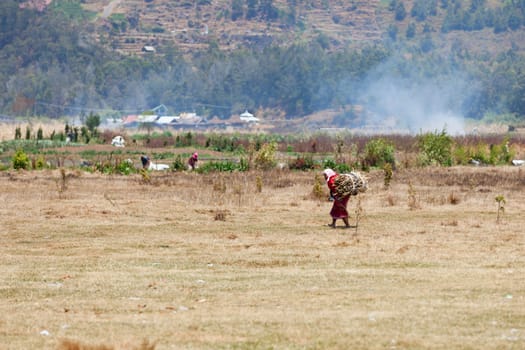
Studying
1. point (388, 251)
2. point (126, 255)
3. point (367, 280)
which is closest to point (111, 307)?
A: point (367, 280)

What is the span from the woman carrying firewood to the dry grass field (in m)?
0.43

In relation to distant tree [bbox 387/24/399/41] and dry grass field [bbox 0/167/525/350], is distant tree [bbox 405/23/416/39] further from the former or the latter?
dry grass field [bbox 0/167/525/350]

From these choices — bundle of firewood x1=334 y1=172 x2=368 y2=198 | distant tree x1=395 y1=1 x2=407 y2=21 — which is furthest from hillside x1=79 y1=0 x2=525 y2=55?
bundle of firewood x1=334 y1=172 x2=368 y2=198

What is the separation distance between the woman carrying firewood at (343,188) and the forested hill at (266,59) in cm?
9894

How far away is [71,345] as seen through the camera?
473 inches

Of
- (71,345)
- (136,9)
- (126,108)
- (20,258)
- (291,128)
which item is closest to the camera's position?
(71,345)

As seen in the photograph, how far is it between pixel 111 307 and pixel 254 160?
29.5 metres

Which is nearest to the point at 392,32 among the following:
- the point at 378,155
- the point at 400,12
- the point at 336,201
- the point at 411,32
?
the point at 411,32

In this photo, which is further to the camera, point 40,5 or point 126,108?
point 40,5

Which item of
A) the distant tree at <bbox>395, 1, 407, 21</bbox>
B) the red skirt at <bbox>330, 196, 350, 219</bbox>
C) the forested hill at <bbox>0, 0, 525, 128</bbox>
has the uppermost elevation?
the distant tree at <bbox>395, 1, 407, 21</bbox>

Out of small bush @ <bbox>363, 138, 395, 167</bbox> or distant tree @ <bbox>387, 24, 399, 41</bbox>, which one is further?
distant tree @ <bbox>387, 24, 399, 41</bbox>

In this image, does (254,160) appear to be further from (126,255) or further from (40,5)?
(40,5)

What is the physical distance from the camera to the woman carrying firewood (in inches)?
983

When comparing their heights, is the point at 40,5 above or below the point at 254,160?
above
